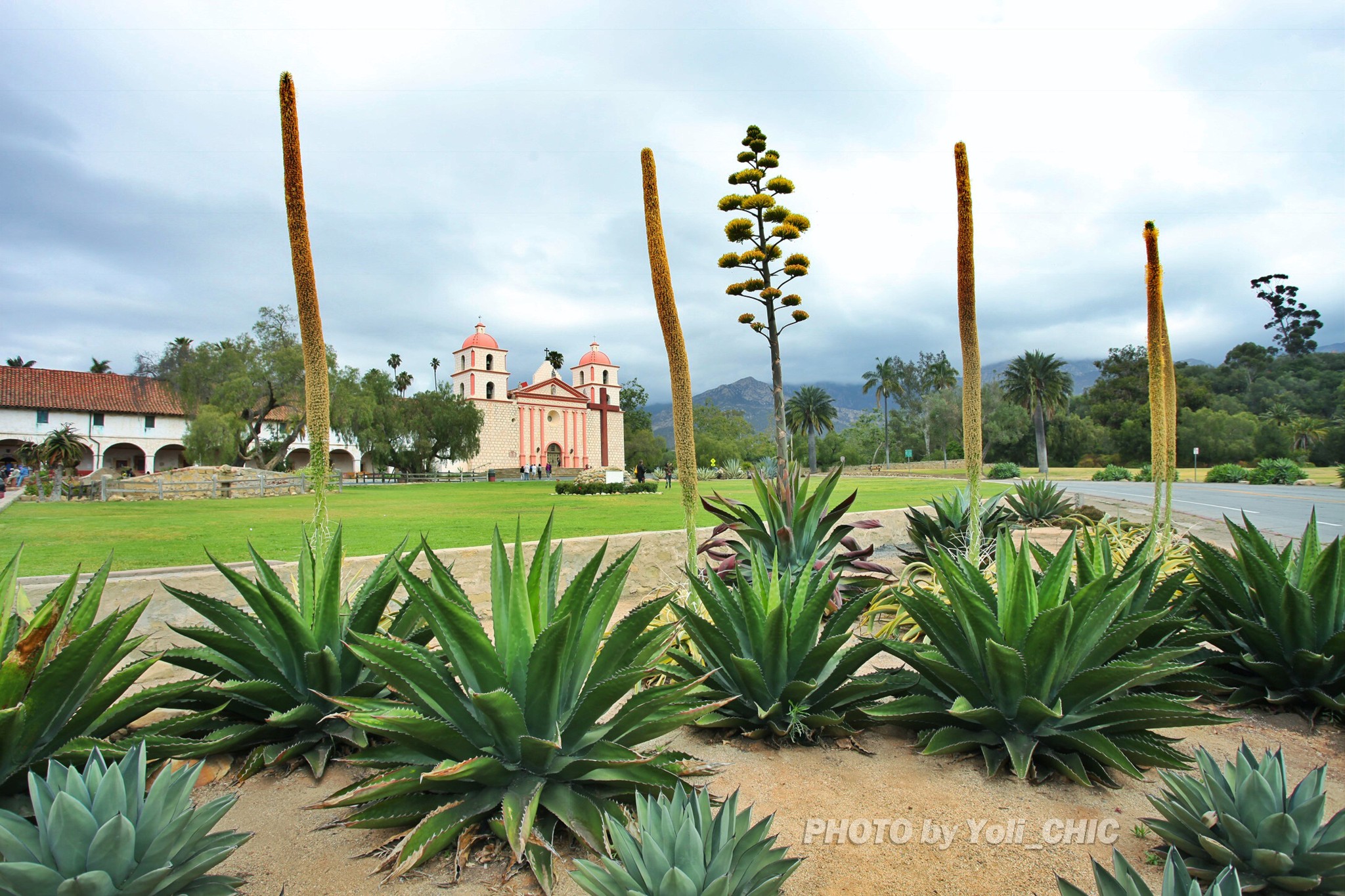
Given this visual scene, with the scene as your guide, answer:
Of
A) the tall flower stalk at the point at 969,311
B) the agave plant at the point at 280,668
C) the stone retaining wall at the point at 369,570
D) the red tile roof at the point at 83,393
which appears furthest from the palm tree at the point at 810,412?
the agave plant at the point at 280,668

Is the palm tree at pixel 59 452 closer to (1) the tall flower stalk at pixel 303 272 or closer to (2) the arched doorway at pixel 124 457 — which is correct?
(2) the arched doorway at pixel 124 457

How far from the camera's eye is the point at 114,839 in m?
1.62

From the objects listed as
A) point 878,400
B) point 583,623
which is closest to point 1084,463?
point 878,400

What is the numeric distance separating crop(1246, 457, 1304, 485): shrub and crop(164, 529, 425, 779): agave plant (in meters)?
37.2

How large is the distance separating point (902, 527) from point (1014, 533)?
2390 mm

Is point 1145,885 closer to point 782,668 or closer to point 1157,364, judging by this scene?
point 782,668

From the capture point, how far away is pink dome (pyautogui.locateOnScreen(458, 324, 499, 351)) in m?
68.4

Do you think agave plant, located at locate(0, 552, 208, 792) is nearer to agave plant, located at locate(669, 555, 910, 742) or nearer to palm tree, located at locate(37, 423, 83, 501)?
agave plant, located at locate(669, 555, 910, 742)

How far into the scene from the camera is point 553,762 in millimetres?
2203

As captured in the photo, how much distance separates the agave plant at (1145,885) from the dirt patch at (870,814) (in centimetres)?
43

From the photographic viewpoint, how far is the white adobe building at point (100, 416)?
40.3 meters

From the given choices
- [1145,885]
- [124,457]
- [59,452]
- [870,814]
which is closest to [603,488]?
[870,814]

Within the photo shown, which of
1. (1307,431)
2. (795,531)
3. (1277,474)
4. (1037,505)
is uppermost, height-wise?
(1307,431)

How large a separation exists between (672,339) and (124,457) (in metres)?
55.8
